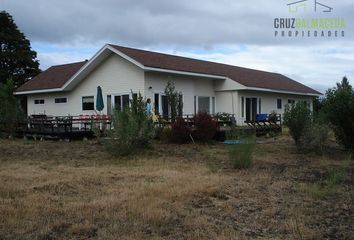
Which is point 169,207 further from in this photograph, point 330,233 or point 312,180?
point 312,180

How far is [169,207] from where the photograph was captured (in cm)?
717

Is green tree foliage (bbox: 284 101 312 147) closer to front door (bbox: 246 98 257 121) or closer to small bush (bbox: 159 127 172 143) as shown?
small bush (bbox: 159 127 172 143)

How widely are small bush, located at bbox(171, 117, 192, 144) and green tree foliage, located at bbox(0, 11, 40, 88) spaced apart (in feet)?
109

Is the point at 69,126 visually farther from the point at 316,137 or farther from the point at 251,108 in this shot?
the point at 251,108

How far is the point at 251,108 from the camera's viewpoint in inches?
1145

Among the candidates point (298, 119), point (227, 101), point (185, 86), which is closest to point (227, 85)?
point (227, 101)

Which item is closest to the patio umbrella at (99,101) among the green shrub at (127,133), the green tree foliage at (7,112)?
the green tree foliage at (7,112)

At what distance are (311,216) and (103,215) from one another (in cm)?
303

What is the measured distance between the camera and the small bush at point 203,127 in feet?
58.7

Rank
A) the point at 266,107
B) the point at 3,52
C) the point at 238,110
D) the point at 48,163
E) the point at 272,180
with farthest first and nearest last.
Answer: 1. the point at 3,52
2. the point at 266,107
3. the point at 238,110
4. the point at 48,163
5. the point at 272,180

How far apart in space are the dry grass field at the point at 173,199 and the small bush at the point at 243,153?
0.83ft

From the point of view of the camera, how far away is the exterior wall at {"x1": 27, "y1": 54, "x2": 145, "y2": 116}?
2333cm

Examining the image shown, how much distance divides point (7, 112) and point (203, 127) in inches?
387

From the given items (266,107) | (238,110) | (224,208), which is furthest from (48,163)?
(266,107)
